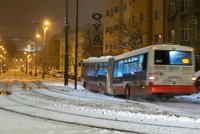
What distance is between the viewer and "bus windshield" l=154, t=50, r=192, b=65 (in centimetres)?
2753

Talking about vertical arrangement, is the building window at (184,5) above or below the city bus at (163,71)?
above

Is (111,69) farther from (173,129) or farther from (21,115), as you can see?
(173,129)

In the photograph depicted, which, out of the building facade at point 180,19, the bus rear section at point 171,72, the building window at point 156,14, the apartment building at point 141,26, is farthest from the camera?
the building window at point 156,14

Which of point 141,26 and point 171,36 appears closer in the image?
point 171,36

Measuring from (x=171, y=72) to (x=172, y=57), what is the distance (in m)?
0.80

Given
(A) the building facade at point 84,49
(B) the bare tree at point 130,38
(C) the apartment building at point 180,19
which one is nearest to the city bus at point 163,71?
(C) the apartment building at point 180,19

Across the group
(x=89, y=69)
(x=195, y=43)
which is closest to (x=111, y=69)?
(x=89, y=69)

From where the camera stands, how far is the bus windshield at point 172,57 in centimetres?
2753

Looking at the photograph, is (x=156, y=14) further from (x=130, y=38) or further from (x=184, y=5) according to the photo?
(x=184, y=5)

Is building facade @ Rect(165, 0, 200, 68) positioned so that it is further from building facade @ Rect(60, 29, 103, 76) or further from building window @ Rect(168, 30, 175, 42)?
building facade @ Rect(60, 29, 103, 76)

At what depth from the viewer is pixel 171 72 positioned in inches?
1086

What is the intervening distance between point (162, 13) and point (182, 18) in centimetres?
790

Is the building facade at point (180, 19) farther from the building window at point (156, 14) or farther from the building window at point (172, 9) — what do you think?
the building window at point (156, 14)

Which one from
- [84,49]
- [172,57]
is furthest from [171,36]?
[84,49]
